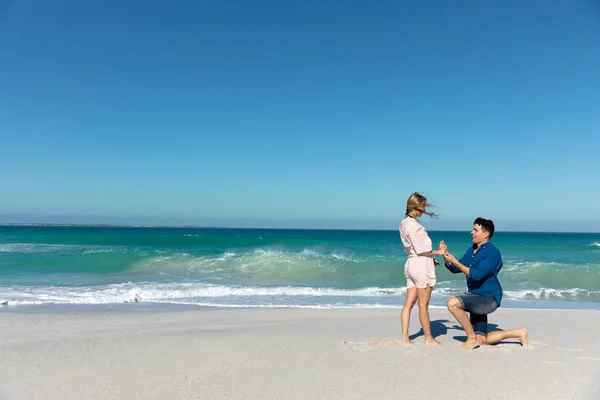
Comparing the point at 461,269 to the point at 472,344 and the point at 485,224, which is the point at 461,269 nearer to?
the point at 485,224

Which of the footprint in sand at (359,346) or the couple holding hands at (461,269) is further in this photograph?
the footprint in sand at (359,346)

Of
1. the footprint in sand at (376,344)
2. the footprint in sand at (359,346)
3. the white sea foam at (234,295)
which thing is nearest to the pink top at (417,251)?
A: the footprint in sand at (376,344)

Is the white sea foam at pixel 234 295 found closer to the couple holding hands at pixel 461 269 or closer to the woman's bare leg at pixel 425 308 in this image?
the woman's bare leg at pixel 425 308

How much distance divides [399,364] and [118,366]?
2751 mm

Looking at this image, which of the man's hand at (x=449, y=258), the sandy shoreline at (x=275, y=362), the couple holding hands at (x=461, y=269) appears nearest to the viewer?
the sandy shoreline at (x=275, y=362)

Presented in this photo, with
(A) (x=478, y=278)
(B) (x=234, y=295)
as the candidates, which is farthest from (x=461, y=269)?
(B) (x=234, y=295)

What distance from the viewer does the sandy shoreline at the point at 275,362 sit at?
3.61 metres

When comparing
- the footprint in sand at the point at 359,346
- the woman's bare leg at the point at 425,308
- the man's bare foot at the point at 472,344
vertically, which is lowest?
the footprint in sand at the point at 359,346

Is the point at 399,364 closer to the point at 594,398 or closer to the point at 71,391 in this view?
the point at 594,398

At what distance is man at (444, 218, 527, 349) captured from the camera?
4785 millimetres

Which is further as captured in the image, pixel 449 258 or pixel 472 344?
pixel 472 344

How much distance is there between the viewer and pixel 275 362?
4.43 metres

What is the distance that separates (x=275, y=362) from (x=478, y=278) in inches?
93.0

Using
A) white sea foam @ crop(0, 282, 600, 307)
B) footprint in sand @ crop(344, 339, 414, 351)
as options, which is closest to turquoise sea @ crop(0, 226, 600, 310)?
white sea foam @ crop(0, 282, 600, 307)
